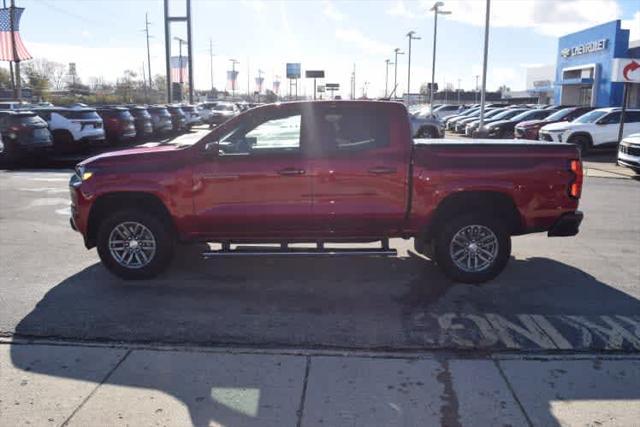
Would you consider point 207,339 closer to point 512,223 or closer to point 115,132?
point 512,223

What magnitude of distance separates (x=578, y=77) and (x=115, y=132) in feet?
126

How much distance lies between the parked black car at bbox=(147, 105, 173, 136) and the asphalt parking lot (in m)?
20.8

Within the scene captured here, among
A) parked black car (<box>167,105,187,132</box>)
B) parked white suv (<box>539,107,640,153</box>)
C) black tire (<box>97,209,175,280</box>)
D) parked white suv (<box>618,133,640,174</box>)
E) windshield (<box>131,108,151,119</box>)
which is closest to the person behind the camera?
black tire (<box>97,209,175,280</box>)

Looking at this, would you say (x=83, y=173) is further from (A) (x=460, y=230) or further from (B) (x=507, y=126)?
(B) (x=507, y=126)

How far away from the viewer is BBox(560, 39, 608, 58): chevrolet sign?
39938 mm

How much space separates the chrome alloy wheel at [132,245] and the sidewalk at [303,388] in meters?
1.61

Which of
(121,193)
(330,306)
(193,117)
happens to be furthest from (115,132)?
(330,306)

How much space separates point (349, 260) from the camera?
7043 millimetres

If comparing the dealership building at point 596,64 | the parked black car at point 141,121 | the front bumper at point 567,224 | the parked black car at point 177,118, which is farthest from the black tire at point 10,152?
the dealership building at point 596,64

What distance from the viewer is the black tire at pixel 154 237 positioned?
5.91 meters

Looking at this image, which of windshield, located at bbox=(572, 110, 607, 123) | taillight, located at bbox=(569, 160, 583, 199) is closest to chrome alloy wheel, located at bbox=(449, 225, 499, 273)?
taillight, located at bbox=(569, 160, 583, 199)

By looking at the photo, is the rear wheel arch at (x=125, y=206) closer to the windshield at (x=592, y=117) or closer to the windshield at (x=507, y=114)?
the windshield at (x=592, y=117)

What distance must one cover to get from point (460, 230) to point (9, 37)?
30.7 metres

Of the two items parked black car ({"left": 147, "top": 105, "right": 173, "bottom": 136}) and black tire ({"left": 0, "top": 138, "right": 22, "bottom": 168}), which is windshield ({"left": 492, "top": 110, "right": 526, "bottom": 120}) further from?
black tire ({"left": 0, "top": 138, "right": 22, "bottom": 168})
